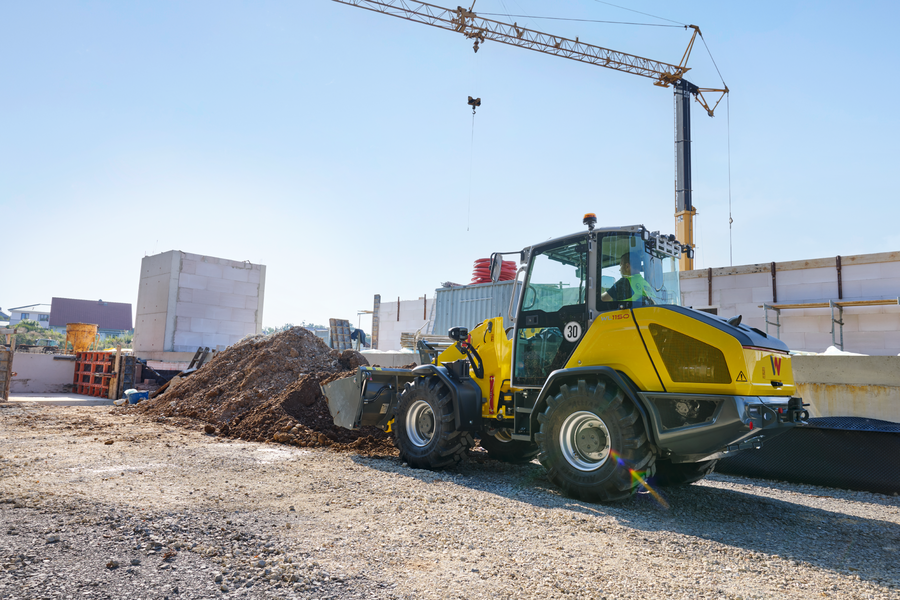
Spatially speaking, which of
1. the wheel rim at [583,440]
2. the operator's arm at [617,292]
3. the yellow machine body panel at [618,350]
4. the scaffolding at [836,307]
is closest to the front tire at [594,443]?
the wheel rim at [583,440]

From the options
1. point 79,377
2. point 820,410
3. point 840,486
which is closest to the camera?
point 840,486

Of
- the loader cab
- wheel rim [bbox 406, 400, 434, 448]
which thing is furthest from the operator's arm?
wheel rim [bbox 406, 400, 434, 448]

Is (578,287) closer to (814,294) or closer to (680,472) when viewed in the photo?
(680,472)

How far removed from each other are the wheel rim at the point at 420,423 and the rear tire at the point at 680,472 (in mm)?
2573

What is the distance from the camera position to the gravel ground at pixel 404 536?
10.5 feet

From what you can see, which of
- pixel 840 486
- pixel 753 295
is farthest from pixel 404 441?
pixel 753 295

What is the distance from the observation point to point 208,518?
4.31m

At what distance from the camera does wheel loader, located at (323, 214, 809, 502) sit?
4.71 metres

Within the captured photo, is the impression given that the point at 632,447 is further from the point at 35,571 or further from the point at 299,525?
the point at 35,571

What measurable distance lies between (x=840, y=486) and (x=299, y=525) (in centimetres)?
596

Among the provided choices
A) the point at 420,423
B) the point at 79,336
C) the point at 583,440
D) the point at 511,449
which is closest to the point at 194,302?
the point at 79,336

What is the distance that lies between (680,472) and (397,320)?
948 inches

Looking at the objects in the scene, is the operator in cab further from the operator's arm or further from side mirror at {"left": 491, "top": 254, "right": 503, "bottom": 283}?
side mirror at {"left": 491, "top": 254, "right": 503, "bottom": 283}

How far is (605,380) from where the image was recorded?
5211 millimetres
